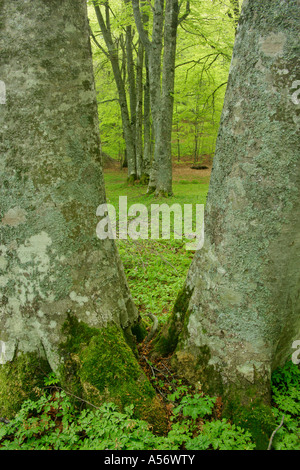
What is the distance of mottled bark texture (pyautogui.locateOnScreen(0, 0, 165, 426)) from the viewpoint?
71.5 inches

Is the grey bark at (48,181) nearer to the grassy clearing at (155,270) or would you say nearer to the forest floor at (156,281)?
the forest floor at (156,281)

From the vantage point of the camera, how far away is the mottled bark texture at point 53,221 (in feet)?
5.96

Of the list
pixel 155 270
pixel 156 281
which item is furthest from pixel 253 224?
pixel 155 270

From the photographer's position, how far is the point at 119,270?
2395 millimetres

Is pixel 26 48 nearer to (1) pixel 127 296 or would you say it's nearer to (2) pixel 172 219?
(1) pixel 127 296

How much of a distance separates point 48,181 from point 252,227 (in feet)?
4.68

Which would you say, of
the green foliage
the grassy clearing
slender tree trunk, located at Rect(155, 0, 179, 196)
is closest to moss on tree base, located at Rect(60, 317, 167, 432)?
the green foliage

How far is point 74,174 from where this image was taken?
6.57 ft

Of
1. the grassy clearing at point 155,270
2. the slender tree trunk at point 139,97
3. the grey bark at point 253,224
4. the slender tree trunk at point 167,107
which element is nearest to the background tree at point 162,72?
the slender tree trunk at point 167,107

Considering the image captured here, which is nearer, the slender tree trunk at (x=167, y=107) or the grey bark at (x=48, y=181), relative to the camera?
the grey bark at (x=48, y=181)

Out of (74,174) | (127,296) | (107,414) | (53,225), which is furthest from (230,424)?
(74,174)

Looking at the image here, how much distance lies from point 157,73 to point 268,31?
8680 millimetres

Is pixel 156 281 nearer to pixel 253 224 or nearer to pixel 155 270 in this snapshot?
pixel 155 270

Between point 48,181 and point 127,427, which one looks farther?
point 48,181
